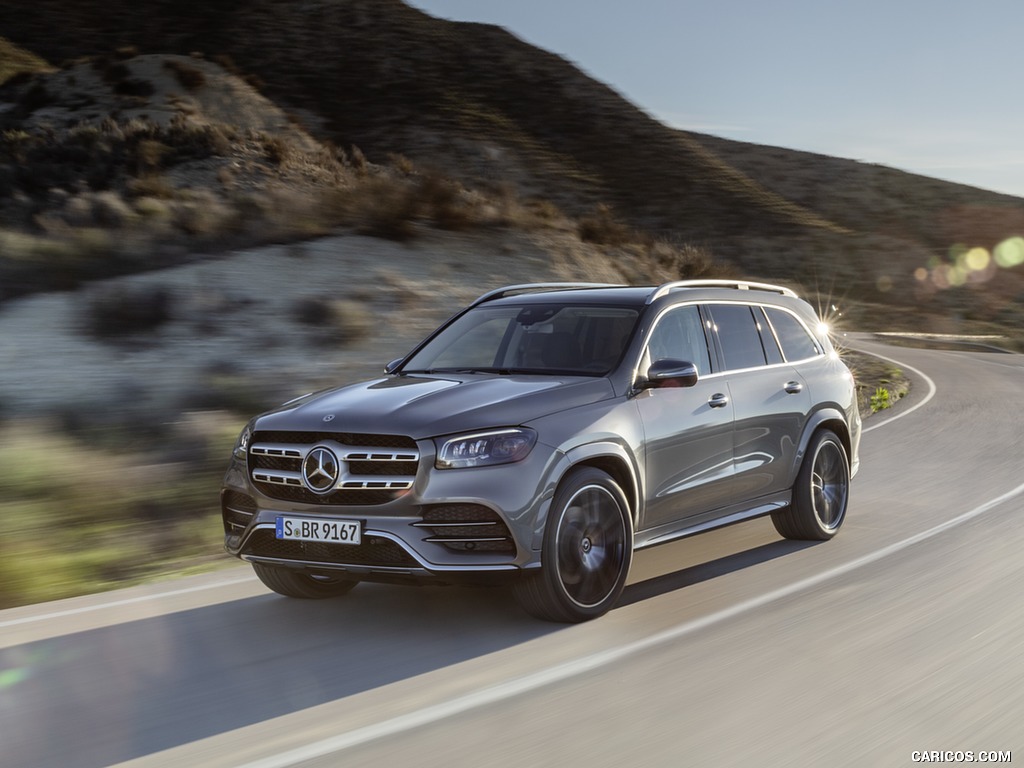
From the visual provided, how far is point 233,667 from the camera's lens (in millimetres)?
5445

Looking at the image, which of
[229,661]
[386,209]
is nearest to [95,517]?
[229,661]

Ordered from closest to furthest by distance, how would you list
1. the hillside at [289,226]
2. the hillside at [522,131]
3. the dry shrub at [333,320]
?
the hillside at [289,226], the dry shrub at [333,320], the hillside at [522,131]

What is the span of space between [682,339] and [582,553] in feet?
5.63

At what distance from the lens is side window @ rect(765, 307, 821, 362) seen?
323 inches

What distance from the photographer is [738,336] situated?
7.70 meters

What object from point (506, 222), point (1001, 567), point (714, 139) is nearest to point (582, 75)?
point (714, 139)

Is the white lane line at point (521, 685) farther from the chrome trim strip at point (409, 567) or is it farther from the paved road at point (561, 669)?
the chrome trim strip at point (409, 567)

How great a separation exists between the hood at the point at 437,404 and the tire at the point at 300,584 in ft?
2.98

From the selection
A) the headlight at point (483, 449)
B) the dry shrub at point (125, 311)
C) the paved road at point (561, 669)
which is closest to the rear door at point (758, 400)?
the paved road at point (561, 669)

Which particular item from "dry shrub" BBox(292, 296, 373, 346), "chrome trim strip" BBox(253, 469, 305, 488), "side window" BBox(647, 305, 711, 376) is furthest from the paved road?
"dry shrub" BBox(292, 296, 373, 346)

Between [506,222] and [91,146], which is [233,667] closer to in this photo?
[506,222]

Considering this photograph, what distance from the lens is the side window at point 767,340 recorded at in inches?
313

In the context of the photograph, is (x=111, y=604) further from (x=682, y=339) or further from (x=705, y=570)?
(x=682, y=339)

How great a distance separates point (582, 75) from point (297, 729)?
6940 cm
